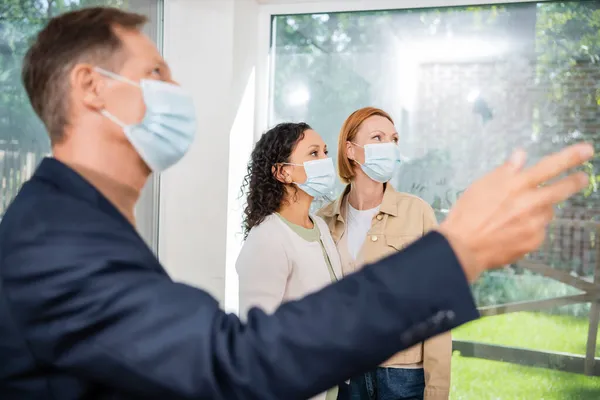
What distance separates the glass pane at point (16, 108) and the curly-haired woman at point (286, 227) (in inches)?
34.7

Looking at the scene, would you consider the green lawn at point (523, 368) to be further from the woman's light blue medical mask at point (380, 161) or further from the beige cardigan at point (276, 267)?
the beige cardigan at point (276, 267)

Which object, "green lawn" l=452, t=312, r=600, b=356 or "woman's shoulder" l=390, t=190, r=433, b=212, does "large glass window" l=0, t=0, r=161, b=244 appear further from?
"green lawn" l=452, t=312, r=600, b=356

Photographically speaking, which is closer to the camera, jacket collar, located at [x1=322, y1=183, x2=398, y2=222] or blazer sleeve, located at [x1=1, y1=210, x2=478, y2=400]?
blazer sleeve, located at [x1=1, y1=210, x2=478, y2=400]

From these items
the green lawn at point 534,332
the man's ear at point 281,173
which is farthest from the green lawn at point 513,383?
the man's ear at point 281,173

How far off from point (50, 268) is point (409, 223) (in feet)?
5.98

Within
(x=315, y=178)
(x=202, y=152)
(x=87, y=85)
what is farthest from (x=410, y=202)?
(x=87, y=85)

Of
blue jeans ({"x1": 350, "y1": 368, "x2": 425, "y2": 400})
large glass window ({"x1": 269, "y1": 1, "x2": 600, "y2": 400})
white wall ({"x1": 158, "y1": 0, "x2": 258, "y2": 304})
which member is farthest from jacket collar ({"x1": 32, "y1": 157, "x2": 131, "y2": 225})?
large glass window ({"x1": 269, "y1": 1, "x2": 600, "y2": 400})

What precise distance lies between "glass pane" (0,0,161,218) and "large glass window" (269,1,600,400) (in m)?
1.56

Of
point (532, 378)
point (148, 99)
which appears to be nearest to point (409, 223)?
point (532, 378)

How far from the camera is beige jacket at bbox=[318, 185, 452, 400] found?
2.11 metres

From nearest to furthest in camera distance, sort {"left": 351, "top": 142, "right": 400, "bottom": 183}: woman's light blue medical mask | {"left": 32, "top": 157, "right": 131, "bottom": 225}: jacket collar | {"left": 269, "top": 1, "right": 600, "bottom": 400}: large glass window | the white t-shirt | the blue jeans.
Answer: {"left": 32, "top": 157, "right": 131, "bottom": 225}: jacket collar → the blue jeans → the white t-shirt → {"left": 351, "top": 142, "right": 400, "bottom": 183}: woman's light blue medical mask → {"left": 269, "top": 1, "right": 600, "bottom": 400}: large glass window

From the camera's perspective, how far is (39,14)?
2336 mm

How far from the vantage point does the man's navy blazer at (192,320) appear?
58cm

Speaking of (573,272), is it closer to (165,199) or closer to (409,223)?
(409,223)
